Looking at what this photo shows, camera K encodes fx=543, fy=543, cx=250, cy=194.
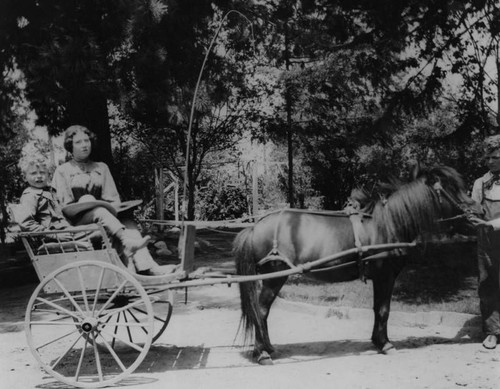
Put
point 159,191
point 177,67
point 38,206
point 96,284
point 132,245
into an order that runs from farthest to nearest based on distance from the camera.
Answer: point 159,191
point 177,67
point 38,206
point 132,245
point 96,284

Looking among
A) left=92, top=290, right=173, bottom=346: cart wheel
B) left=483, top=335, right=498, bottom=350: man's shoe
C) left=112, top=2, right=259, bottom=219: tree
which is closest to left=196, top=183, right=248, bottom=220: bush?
left=112, top=2, right=259, bottom=219: tree

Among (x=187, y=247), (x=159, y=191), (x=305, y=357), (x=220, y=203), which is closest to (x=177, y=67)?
(x=187, y=247)

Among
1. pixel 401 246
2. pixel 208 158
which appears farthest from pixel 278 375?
pixel 208 158

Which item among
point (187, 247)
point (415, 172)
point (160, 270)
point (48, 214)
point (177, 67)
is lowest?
point (160, 270)

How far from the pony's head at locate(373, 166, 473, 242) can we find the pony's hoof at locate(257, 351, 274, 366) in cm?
160

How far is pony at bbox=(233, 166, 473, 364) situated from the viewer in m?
5.21

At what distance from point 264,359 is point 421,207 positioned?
2086mm

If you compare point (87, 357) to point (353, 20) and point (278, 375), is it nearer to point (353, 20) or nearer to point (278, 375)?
point (278, 375)

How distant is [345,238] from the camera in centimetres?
526

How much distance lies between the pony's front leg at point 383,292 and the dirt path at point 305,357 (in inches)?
5.1

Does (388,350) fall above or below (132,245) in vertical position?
below

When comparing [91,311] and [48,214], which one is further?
[48,214]

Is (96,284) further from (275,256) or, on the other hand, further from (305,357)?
(305,357)

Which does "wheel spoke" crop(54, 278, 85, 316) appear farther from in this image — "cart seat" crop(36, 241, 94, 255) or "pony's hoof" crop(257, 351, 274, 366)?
"pony's hoof" crop(257, 351, 274, 366)
